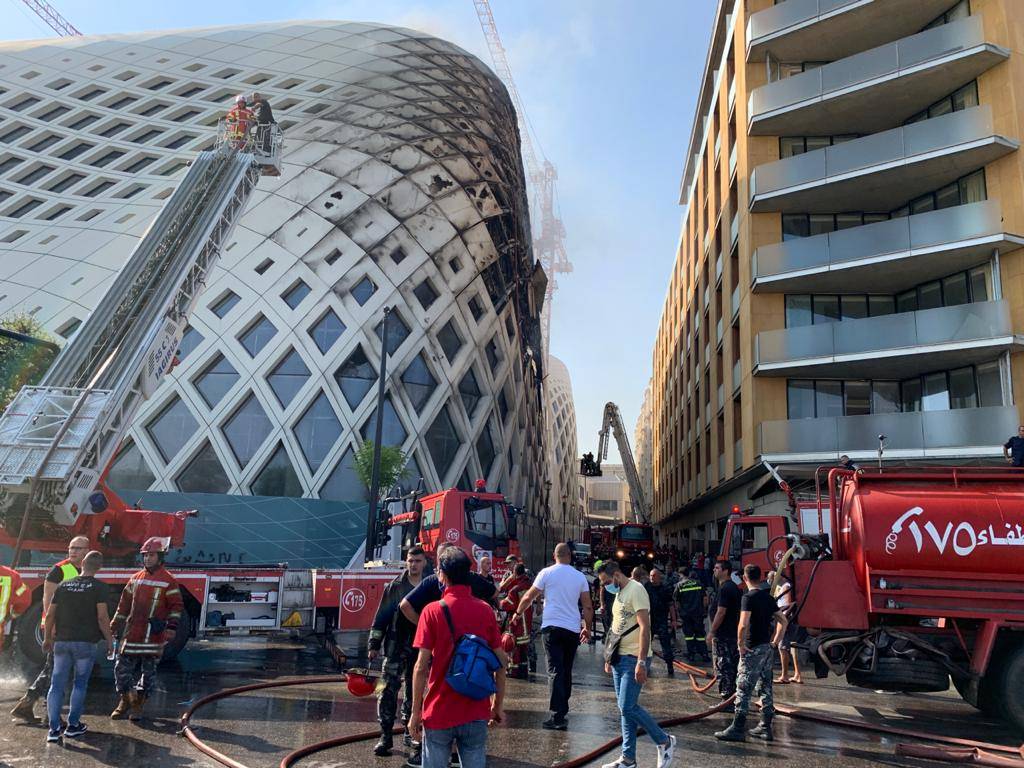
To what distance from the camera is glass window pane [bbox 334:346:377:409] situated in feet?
111

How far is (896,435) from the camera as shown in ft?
69.4

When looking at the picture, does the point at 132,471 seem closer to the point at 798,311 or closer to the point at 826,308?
the point at 798,311

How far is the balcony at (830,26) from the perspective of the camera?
76.6 feet

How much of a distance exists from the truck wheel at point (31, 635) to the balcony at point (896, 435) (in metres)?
18.6

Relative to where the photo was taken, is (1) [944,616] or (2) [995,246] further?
(2) [995,246]

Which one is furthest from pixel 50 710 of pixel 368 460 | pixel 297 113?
pixel 297 113

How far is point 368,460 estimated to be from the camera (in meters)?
27.8

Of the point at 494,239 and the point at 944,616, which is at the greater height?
the point at 494,239

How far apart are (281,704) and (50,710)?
2550mm

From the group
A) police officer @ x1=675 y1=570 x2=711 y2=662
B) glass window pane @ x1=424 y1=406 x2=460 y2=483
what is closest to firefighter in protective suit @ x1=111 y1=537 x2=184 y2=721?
police officer @ x1=675 y1=570 x2=711 y2=662

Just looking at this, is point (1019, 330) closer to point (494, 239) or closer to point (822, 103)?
point (822, 103)

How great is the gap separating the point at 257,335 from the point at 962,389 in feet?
89.6

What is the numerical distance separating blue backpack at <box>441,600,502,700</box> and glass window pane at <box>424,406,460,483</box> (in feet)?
104

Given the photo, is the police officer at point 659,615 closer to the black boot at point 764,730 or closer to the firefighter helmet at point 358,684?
the black boot at point 764,730
